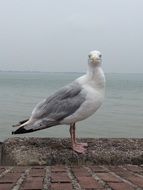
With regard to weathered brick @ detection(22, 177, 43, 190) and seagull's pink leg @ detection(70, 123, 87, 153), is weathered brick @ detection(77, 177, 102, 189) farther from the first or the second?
seagull's pink leg @ detection(70, 123, 87, 153)

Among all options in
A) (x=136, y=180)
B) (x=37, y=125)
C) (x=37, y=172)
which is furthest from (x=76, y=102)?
(x=136, y=180)

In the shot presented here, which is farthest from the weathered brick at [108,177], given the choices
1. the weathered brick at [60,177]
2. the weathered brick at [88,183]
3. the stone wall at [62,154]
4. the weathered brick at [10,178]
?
the stone wall at [62,154]

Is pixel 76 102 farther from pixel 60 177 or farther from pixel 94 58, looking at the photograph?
pixel 60 177

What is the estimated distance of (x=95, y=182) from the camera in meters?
3.76

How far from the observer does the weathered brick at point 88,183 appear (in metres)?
3.57

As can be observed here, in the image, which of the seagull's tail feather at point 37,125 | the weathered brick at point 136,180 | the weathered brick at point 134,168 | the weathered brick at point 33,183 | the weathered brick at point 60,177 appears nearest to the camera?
the weathered brick at point 33,183

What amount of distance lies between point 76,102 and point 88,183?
68.0 inches

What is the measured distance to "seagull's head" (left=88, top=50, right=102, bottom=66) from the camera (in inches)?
208

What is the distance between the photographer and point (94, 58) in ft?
17.3

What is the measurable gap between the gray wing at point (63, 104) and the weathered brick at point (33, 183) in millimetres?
1565

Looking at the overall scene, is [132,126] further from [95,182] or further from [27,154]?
[95,182]

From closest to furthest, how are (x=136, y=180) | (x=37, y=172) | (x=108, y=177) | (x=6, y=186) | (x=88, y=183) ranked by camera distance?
(x=6, y=186) → (x=88, y=183) → (x=136, y=180) → (x=108, y=177) → (x=37, y=172)

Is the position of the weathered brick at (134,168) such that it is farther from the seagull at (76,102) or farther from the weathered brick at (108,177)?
the seagull at (76,102)

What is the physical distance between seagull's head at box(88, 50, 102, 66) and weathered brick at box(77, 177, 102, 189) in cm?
170
